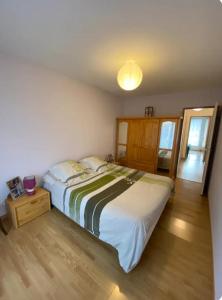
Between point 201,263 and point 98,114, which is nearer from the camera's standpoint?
point 201,263

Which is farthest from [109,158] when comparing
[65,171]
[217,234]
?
[217,234]

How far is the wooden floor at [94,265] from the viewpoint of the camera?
1.24 m

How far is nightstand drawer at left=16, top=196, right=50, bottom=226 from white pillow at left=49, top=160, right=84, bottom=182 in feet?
1.38

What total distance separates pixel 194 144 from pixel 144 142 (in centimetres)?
755

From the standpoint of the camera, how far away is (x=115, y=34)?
4.76 feet

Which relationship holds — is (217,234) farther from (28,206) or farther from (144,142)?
(144,142)

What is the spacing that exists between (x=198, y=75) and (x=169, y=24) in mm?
1613

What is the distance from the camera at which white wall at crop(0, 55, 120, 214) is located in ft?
6.59

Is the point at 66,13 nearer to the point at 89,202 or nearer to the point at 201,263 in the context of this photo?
the point at 89,202

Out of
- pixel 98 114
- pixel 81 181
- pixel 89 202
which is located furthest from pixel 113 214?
pixel 98 114

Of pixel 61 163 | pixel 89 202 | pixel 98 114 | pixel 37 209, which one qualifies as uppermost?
pixel 98 114

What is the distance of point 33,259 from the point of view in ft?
4.98

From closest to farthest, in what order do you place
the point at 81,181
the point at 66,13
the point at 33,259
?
1. the point at 66,13
2. the point at 33,259
3. the point at 81,181

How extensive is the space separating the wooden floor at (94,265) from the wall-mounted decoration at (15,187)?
→ 488 millimetres
